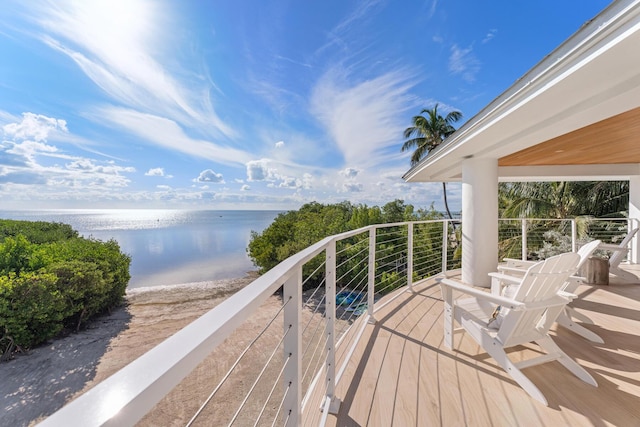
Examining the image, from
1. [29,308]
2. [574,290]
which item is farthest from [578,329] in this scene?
[29,308]

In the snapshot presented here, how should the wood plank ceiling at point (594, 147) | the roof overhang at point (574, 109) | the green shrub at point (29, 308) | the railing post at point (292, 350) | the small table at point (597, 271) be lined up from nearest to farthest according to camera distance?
the railing post at point (292, 350), the roof overhang at point (574, 109), the wood plank ceiling at point (594, 147), the small table at point (597, 271), the green shrub at point (29, 308)

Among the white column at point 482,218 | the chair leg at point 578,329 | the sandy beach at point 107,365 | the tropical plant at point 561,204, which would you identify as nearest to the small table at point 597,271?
the white column at point 482,218

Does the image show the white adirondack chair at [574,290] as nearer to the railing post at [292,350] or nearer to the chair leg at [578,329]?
the chair leg at [578,329]

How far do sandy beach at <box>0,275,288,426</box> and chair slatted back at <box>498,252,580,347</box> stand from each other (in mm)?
5506

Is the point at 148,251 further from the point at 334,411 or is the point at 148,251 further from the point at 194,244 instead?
the point at 334,411

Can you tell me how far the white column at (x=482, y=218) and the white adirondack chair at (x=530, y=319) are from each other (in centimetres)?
200

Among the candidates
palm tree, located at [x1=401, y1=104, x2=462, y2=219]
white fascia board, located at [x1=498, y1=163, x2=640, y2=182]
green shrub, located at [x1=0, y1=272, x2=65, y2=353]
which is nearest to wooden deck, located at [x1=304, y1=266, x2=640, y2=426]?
white fascia board, located at [x1=498, y1=163, x2=640, y2=182]

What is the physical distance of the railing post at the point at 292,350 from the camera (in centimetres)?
110

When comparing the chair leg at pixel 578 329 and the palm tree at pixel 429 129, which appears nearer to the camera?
the chair leg at pixel 578 329

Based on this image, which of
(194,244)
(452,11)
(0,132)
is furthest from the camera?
(194,244)

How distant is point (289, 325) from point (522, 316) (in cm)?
184

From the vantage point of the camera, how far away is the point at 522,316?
6.63 ft

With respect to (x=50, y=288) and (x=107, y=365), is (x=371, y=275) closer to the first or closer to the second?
(x=107, y=365)

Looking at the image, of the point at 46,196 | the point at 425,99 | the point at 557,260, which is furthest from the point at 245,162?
the point at 557,260
